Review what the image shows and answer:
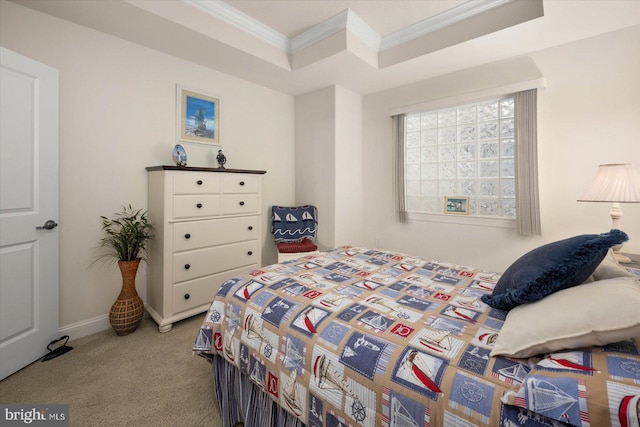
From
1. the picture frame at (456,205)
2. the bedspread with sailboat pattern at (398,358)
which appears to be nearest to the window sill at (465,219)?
the picture frame at (456,205)

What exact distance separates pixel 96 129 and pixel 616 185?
4072 millimetres

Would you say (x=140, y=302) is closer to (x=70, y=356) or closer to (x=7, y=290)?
(x=70, y=356)

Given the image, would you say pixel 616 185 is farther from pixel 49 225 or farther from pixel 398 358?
pixel 49 225

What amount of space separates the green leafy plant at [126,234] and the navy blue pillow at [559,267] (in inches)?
104

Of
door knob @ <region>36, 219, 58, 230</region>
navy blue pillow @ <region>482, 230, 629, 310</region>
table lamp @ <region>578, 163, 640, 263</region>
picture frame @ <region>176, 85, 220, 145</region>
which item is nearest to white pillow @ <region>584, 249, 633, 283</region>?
navy blue pillow @ <region>482, 230, 629, 310</region>

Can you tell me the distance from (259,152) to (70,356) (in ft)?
8.74

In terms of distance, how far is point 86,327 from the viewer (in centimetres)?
240

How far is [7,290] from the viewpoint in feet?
6.02

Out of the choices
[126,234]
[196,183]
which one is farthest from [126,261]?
[196,183]

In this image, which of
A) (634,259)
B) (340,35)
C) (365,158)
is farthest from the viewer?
(365,158)

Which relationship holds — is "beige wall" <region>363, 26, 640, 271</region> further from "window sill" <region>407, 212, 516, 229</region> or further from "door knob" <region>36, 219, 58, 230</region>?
"door knob" <region>36, 219, 58, 230</region>

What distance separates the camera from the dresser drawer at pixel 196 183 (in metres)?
2.48

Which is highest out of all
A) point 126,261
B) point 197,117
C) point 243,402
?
point 197,117

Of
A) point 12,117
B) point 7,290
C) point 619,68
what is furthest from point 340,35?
point 7,290
